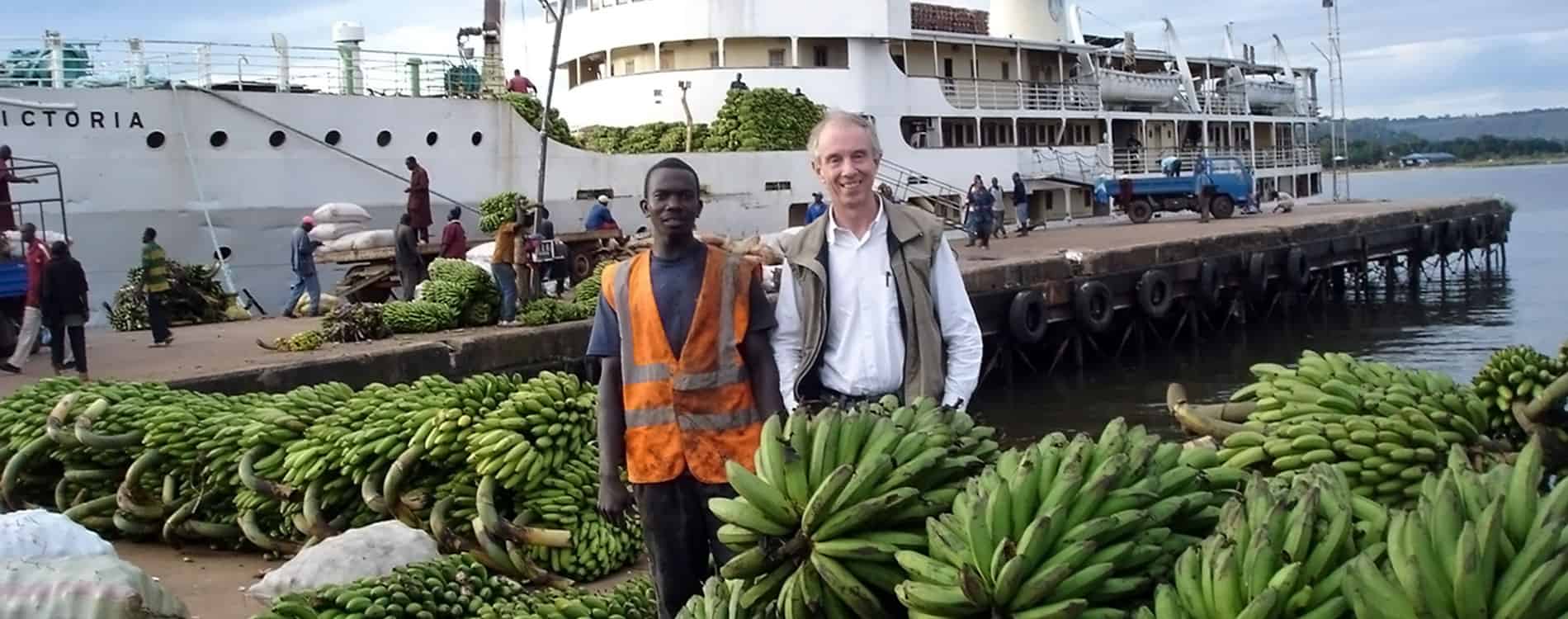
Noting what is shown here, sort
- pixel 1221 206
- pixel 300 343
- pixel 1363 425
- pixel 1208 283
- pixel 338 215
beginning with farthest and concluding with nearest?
pixel 1221 206
pixel 1208 283
pixel 338 215
pixel 300 343
pixel 1363 425

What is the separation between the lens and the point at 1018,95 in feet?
101

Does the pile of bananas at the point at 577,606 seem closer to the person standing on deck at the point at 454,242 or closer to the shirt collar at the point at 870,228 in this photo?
the shirt collar at the point at 870,228

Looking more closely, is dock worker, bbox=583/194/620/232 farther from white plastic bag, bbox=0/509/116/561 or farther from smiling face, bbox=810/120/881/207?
smiling face, bbox=810/120/881/207

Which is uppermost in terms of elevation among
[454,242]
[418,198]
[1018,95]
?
[1018,95]

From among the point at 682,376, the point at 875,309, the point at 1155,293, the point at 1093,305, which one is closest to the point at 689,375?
the point at 682,376

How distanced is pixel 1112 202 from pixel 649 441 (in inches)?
1112

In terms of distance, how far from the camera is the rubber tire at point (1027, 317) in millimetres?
17641

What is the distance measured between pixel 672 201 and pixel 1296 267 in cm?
2182

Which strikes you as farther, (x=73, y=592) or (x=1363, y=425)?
(x=1363, y=425)

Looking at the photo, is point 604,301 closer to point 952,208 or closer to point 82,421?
point 82,421

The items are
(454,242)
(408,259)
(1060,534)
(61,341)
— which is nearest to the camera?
(1060,534)

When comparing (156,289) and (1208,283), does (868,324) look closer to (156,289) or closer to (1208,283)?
(156,289)

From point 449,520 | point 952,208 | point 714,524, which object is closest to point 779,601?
point 714,524

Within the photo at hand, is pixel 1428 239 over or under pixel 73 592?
under
